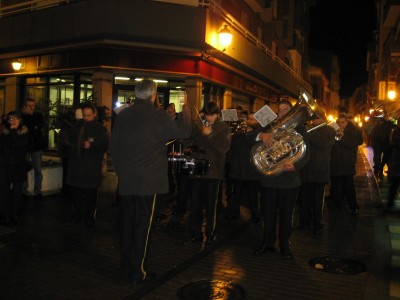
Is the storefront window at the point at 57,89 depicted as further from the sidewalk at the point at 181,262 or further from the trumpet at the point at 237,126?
the sidewalk at the point at 181,262

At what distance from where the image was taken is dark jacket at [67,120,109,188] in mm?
6914

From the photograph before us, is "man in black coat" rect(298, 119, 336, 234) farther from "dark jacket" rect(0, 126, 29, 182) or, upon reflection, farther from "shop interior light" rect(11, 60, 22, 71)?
"shop interior light" rect(11, 60, 22, 71)

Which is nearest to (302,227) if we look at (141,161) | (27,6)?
(141,161)

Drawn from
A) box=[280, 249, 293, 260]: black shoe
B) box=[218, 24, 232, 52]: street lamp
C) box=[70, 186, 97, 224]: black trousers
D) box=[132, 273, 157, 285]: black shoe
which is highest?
box=[218, 24, 232, 52]: street lamp

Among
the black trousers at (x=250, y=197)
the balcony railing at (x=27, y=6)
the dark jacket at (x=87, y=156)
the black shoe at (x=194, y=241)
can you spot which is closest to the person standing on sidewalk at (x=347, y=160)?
the black trousers at (x=250, y=197)

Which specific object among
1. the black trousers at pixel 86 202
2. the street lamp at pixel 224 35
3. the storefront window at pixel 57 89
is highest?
the street lamp at pixel 224 35

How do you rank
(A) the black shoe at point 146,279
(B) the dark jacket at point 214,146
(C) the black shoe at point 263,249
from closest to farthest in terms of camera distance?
(A) the black shoe at point 146,279 < (C) the black shoe at point 263,249 < (B) the dark jacket at point 214,146

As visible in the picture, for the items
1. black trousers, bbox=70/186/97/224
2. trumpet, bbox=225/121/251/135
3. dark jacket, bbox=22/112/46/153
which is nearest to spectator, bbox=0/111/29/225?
black trousers, bbox=70/186/97/224

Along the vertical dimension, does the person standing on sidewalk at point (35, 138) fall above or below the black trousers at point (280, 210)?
above

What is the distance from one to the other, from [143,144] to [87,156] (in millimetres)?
2563

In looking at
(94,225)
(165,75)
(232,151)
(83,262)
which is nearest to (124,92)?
(165,75)

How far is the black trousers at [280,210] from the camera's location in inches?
228

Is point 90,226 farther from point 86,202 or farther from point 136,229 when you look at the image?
point 136,229

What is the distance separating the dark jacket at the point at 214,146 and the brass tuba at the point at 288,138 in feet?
2.16
